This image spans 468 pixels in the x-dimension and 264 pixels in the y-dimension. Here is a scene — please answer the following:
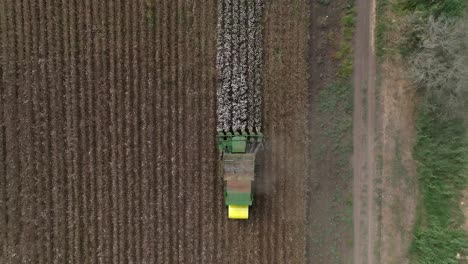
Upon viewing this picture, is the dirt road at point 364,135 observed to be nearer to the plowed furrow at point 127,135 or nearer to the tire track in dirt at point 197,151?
the tire track in dirt at point 197,151

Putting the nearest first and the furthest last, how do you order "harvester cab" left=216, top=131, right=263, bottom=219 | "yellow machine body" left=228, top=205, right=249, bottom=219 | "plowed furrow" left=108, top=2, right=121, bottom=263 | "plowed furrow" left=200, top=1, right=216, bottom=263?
"harvester cab" left=216, top=131, right=263, bottom=219
"yellow machine body" left=228, top=205, right=249, bottom=219
"plowed furrow" left=200, top=1, right=216, bottom=263
"plowed furrow" left=108, top=2, right=121, bottom=263

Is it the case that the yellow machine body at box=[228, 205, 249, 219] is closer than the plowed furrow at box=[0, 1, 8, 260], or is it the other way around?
the yellow machine body at box=[228, 205, 249, 219]

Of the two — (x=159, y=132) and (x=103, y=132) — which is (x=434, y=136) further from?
(x=103, y=132)

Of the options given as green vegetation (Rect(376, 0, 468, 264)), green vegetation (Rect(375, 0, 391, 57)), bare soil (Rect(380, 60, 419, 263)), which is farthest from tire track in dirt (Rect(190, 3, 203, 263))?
bare soil (Rect(380, 60, 419, 263))

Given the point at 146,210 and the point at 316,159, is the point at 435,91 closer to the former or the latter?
the point at 316,159

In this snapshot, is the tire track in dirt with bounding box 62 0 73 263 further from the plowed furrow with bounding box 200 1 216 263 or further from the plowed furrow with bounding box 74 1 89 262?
the plowed furrow with bounding box 200 1 216 263

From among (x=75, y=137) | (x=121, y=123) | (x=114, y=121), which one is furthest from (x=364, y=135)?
(x=75, y=137)

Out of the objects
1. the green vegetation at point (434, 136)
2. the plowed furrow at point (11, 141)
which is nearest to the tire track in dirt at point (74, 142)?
the plowed furrow at point (11, 141)
